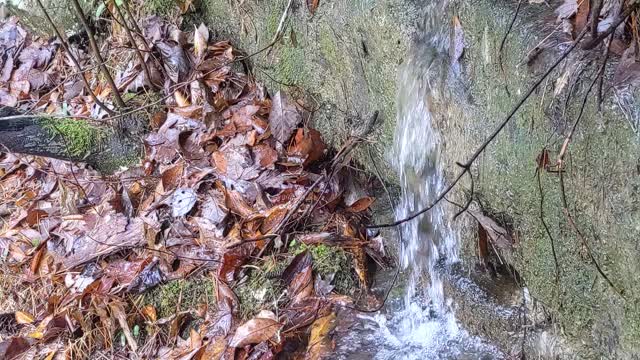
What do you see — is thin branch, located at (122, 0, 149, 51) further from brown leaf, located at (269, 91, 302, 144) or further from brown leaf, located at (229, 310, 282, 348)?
brown leaf, located at (229, 310, 282, 348)

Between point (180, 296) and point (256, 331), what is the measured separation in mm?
534

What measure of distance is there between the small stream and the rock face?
74mm

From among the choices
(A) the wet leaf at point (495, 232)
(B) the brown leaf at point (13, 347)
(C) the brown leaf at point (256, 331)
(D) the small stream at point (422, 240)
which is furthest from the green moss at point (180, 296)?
(A) the wet leaf at point (495, 232)

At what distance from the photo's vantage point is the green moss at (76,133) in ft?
12.1

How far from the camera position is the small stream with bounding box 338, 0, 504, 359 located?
7.37ft

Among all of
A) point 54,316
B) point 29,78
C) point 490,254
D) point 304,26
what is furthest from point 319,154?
point 29,78

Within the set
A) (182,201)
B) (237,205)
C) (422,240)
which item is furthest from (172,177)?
(422,240)

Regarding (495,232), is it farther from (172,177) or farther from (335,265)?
(172,177)

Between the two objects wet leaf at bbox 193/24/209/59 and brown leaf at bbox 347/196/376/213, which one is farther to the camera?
wet leaf at bbox 193/24/209/59

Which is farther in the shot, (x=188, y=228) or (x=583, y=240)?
(x=188, y=228)

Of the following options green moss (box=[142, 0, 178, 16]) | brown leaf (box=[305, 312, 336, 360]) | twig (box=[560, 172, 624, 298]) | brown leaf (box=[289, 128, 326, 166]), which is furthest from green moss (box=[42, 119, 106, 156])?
twig (box=[560, 172, 624, 298])

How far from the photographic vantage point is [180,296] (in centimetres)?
290

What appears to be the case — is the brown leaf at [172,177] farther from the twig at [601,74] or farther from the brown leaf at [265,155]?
the twig at [601,74]

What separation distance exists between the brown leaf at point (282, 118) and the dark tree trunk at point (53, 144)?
905 mm
